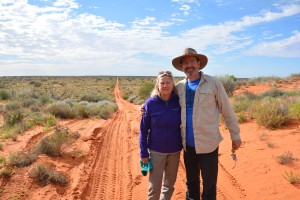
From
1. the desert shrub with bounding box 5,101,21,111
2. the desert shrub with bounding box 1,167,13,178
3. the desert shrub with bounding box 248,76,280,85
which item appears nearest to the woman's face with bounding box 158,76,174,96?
the desert shrub with bounding box 1,167,13,178

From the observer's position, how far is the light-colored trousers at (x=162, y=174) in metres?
3.97

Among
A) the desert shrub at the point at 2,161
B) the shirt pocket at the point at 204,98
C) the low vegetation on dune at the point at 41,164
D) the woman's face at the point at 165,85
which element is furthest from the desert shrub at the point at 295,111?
the desert shrub at the point at 2,161

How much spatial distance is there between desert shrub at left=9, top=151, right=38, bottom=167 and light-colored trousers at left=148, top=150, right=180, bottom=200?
4.23 m

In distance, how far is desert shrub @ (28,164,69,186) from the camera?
628 cm

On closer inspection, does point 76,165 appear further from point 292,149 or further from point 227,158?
point 292,149

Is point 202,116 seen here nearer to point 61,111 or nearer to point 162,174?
point 162,174

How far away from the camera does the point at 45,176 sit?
6402 millimetres

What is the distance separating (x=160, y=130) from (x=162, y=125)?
0.07m

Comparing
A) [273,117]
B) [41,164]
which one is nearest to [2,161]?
[41,164]

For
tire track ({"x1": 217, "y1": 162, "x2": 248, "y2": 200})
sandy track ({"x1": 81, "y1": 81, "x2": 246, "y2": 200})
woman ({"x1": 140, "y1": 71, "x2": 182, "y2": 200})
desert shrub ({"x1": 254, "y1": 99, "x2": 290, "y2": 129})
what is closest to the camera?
woman ({"x1": 140, "y1": 71, "x2": 182, "y2": 200})

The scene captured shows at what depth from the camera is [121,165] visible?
7719mm

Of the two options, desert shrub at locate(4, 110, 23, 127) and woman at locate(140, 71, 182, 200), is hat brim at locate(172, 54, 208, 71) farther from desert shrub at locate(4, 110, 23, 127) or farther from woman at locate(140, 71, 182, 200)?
desert shrub at locate(4, 110, 23, 127)

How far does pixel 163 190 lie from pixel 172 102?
123cm

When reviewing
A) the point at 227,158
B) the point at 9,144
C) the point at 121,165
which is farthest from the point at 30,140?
the point at 227,158
